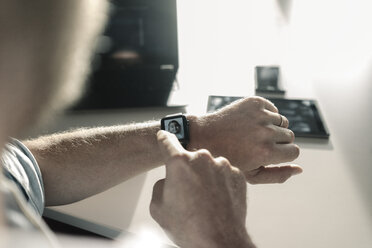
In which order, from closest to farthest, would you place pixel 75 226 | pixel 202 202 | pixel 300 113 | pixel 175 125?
pixel 202 202, pixel 75 226, pixel 175 125, pixel 300 113

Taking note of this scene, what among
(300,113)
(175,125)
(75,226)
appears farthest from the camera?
(300,113)

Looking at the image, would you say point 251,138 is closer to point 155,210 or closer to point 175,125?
point 175,125

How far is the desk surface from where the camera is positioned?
2.30ft

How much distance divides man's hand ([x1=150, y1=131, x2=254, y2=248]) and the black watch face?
0.28 m

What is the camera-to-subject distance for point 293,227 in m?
0.69

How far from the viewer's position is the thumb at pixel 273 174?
0.79 m

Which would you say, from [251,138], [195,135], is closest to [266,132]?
[251,138]

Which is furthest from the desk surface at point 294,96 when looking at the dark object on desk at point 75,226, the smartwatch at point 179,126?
the smartwatch at point 179,126

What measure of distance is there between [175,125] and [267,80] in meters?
0.54

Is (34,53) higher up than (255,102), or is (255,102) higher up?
(34,53)

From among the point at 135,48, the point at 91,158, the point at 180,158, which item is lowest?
the point at 91,158

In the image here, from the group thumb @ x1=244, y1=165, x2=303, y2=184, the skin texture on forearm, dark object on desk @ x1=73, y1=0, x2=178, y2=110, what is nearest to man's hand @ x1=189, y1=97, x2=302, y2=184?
thumb @ x1=244, y1=165, x2=303, y2=184

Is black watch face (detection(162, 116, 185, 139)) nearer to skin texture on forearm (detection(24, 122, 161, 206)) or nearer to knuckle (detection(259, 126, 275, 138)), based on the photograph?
skin texture on forearm (detection(24, 122, 161, 206))

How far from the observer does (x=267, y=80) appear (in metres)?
1.26
